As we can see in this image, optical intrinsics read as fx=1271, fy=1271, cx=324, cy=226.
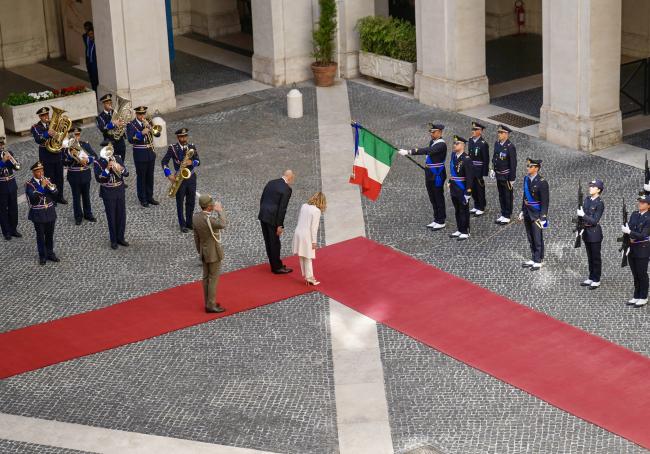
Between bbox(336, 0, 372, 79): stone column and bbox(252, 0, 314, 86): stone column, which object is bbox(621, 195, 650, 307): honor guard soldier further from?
bbox(252, 0, 314, 86): stone column

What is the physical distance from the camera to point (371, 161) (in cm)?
1948

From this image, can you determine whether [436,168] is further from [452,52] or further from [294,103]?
[294,103]

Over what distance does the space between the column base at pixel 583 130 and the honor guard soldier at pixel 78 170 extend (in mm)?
8325

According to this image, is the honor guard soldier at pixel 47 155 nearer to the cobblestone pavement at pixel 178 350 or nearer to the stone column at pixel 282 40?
the cobblestone pavement at pixel 178 350

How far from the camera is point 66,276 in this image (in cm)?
1853

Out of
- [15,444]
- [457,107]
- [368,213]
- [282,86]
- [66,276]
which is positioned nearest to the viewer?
[15,444]

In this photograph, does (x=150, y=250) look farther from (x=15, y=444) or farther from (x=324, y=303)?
(x=15, y=444)

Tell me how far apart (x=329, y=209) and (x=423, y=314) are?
4243 mm

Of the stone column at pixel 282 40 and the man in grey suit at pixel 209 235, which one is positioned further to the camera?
the stone column at pixel 282 40

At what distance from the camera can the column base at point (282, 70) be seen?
92.0 feet

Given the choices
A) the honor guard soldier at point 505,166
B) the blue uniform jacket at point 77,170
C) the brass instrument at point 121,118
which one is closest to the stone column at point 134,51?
the brass instrument at point 121,118

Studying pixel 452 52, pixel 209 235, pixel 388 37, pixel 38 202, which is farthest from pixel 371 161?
pixel 388 37

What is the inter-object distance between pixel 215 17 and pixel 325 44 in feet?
18.9

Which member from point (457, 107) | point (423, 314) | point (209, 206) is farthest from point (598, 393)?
point (457, 107)
